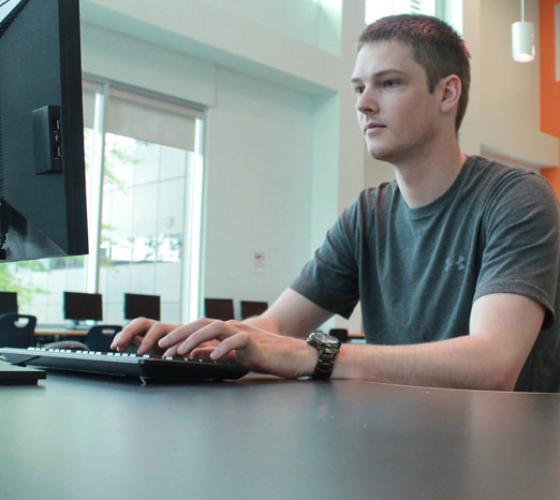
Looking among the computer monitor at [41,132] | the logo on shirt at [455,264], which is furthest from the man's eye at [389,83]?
the computer monitor at [41,132]

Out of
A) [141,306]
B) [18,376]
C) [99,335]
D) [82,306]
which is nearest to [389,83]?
[18,376]

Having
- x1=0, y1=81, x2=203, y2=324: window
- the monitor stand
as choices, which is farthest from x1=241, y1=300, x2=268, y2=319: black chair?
the monitor stand

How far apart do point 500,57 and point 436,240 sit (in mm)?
9843

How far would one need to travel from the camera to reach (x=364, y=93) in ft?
5.14

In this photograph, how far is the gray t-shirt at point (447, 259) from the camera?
4.23 ft

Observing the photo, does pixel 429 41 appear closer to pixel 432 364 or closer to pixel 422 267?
pixel 422 267

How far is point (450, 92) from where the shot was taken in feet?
5.36

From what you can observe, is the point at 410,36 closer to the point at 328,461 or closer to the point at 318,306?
the point at 318,306

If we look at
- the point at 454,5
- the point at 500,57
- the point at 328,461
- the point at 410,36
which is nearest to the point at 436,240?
the point at 410,36

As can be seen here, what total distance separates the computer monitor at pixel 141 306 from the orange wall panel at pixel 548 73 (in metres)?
7.42

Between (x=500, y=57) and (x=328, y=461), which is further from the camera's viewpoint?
(x=500, y=57)

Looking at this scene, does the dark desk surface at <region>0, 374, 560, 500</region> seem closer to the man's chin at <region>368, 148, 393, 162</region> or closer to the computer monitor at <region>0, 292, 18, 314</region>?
the man's chin at <region>368, 148, 393, 162</region>

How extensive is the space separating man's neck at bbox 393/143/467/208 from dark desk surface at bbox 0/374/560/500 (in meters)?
0.82

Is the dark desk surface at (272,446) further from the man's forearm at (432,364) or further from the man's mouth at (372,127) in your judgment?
the man's mouth at (372,127)
